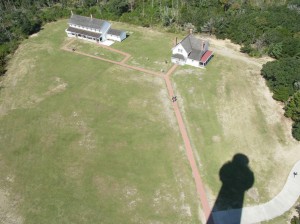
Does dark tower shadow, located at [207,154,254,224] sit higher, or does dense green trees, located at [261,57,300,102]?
dense green trees, located at [261,57,300,102]

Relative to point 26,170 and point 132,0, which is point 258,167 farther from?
point 132,0

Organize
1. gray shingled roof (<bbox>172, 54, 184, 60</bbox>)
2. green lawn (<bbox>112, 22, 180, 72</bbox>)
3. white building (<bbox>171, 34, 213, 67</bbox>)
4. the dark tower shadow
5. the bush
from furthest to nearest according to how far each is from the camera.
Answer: green lawn (<bbox>112, 22, 180, 72</bbox>) < gray shingled roof (<bbox>172, 54, 184, 60</bbox>) < white building (<bbox>171, 34, 213, 67</bbox>) < the bush < the dark tower shadow

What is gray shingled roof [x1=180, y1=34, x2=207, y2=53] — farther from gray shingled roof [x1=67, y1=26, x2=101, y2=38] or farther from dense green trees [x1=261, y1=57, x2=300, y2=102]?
gray shingled roof [x1=67, y1=26, x2=101, y2=38]

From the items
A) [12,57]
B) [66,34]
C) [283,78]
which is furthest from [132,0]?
[283,78]

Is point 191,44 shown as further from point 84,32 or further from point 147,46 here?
point 84,32

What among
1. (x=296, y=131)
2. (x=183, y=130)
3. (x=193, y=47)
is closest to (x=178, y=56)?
(x=193, y=47)

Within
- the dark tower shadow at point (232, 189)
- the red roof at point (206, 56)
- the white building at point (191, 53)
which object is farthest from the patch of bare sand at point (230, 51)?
the dark tower shadow at point (232, 189)

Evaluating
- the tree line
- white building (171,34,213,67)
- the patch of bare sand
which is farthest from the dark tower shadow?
the patch of bare sand

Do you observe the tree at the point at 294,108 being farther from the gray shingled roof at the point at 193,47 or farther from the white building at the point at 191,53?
the gray shingled roof at the point at 193,47
